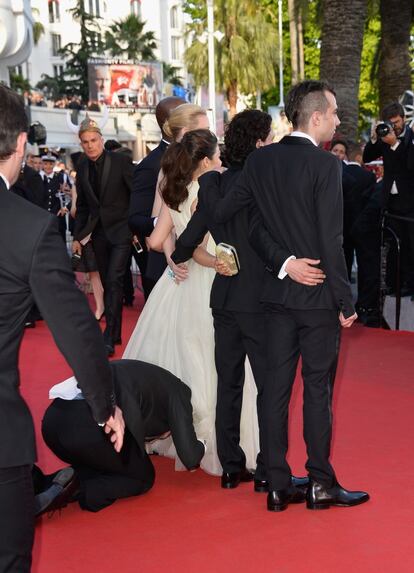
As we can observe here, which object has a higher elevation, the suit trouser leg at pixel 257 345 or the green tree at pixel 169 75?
the green tree at pixel 169 75

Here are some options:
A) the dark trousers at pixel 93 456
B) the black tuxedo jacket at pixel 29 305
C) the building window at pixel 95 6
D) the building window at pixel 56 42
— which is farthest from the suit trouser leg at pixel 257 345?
the building window at pixel 95 6

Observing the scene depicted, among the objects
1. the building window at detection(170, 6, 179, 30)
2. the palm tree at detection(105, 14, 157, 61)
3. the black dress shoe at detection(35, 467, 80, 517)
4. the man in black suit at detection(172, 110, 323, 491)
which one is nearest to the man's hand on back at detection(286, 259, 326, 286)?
the man in black suit at detection(172, 110, 323, 491)

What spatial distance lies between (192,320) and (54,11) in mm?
93098

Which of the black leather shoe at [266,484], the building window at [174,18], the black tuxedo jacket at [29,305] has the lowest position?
the black leather shoe at [266,484]

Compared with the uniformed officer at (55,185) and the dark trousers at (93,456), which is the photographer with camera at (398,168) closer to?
the dark trousers at (93,456)

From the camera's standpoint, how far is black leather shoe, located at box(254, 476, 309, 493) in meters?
4.86

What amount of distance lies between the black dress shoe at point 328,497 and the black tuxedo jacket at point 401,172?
16.5 ft

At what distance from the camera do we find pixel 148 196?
679cm

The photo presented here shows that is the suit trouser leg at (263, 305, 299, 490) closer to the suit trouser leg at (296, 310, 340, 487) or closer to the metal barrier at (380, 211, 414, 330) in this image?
the suit trouser leg at (296, 310, 340, 487)

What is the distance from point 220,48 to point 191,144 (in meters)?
41.1

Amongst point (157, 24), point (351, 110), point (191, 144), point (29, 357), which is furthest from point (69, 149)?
point (157, 24)

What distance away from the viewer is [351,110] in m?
14.6

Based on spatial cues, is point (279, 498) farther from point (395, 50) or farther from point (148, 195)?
point (395, 50)

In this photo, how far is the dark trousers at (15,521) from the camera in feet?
8.84
